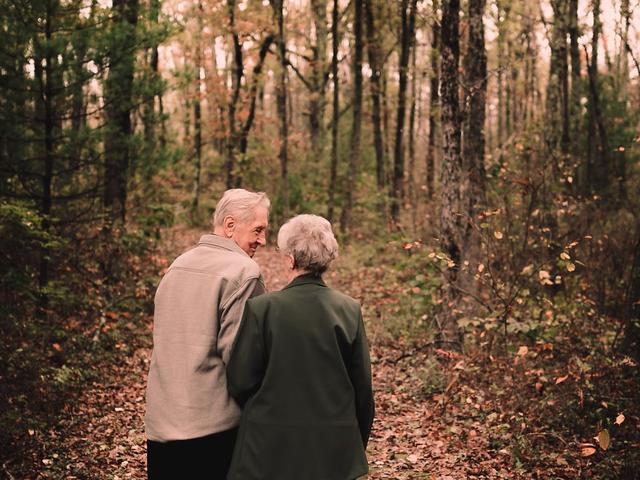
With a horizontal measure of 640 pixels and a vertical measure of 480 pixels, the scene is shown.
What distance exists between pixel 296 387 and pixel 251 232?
94 centimetres

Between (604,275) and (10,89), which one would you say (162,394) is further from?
(604,275)

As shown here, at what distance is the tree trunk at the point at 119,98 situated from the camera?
8703 millimetres

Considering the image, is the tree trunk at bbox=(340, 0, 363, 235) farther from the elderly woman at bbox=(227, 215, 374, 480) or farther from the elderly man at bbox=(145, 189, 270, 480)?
the elderly woman at bbox=(227, 215, 374, 480)

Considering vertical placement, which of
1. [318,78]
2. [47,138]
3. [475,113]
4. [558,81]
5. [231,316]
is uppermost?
[318,78]

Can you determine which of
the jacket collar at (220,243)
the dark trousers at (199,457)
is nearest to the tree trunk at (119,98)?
the jacket collar at (220,243)

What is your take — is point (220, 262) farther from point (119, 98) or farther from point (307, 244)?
point (119, 98)

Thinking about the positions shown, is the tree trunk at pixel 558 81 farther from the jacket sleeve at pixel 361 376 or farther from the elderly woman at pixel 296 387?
the elderly woman at pixel 296 387

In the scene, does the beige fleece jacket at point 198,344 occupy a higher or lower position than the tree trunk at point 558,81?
lower

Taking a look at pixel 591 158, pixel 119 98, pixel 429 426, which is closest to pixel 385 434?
pixel 429 426

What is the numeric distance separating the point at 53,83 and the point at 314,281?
6798 millimetres

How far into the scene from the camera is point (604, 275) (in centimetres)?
939

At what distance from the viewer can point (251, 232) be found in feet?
11.0

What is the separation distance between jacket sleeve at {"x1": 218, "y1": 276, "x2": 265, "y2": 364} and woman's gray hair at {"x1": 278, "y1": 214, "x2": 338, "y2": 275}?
0.87ft

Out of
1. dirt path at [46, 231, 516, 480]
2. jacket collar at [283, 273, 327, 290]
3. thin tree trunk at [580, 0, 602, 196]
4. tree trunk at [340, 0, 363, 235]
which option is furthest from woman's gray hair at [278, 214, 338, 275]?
tree trunk at [340, 0, 363, 235]
